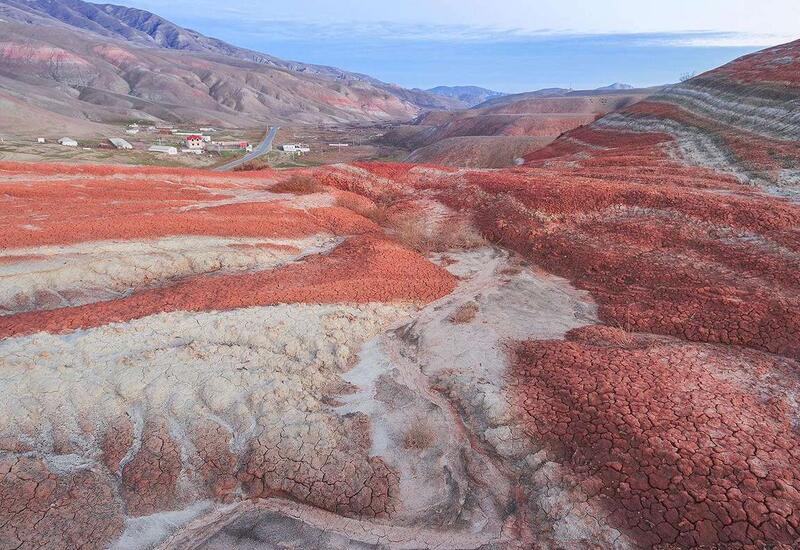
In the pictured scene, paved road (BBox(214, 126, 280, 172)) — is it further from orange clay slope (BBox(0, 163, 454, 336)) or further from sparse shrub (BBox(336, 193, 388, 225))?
sparse shrub (BBox(336, 193, 388, 225))

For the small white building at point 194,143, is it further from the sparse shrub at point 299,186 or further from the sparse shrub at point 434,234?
the sparse shrub at point 434,234

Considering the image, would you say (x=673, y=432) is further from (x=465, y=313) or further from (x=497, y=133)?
(x=497, y=133)

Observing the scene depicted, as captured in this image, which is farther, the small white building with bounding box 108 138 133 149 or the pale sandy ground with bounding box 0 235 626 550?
the small white building with bounding box 108 138 133 149

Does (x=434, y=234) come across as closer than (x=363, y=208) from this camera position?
Yes

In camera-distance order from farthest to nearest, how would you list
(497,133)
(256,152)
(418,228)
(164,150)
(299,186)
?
(497,133) < (256,152) < (164,150) < (299,186) < (418,228)

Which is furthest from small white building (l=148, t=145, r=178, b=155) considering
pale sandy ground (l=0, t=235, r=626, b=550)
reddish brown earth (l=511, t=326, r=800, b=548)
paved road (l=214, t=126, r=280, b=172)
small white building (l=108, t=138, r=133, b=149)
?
reddish brown earth (l=511, t=326, r=800, b=548)

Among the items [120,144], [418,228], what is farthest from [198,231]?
[120,144]
